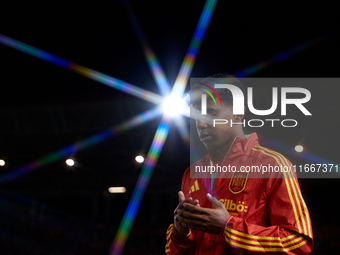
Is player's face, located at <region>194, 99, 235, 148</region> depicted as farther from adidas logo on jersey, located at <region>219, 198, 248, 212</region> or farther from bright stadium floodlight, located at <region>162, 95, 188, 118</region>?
bright stadium floodlight, located at <region>162, 95, 188, 118</region>

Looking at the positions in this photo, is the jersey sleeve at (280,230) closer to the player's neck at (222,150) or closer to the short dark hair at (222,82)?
the player's neck at (222,150)

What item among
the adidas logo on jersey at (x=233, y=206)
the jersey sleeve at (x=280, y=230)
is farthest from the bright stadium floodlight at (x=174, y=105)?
the jersey sleeve at (x=280, y=230)

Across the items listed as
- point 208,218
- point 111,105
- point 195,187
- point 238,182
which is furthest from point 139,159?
point 208,218

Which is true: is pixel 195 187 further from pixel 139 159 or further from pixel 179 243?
pixel 139 159

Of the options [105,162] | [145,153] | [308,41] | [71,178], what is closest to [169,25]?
[308,41]

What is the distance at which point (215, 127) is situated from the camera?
1.70m

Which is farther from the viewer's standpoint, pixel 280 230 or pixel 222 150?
pixel 222 150

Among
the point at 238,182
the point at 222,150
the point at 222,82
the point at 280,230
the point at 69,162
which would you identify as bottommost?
the point at 280,230

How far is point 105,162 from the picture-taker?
1148 centimetres

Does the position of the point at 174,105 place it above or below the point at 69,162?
below

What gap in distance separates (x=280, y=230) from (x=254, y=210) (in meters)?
0.15

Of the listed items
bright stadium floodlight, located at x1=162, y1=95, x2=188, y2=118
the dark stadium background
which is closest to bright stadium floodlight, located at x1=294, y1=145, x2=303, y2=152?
the dark stadium background

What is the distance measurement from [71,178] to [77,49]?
26.8 feet

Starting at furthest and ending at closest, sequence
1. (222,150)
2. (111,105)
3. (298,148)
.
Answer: (298,148) → (111,105) → (222,150)
